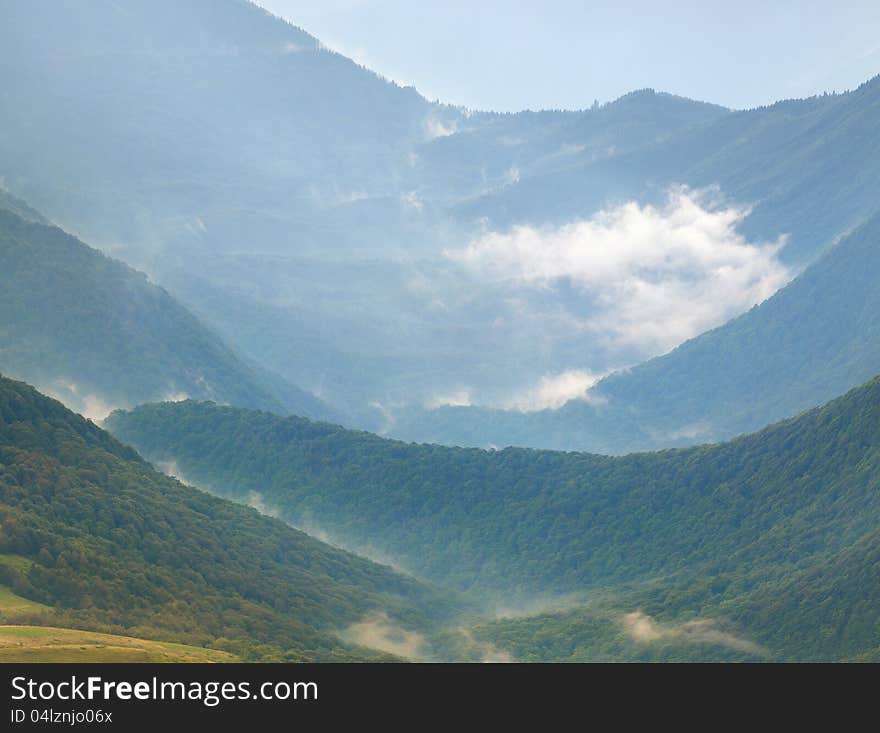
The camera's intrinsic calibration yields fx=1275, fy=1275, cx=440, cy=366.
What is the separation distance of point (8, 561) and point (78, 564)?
11.9 metres

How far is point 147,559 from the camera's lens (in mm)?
195125

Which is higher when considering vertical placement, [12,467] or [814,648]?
[12,467]

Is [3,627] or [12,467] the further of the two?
[12,467]

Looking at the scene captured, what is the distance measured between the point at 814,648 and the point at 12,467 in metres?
124

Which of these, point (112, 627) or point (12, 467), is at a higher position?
point (12, 467)

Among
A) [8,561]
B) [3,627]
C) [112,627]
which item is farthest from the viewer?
[8,561]
